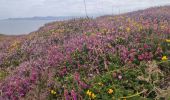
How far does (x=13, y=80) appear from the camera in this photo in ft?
26.6

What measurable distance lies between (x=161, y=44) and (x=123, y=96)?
8.50 feet

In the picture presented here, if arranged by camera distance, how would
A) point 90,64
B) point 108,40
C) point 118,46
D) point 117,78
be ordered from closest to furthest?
point 117,78 → point 90,64 → point 118,46 → point 108,40

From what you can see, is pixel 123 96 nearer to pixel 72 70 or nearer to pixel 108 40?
pixel 72 70

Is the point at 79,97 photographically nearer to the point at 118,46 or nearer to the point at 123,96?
the point at 123,96

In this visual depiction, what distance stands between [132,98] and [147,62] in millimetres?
1441

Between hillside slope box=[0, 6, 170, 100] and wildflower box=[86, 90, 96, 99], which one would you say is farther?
hillside slope box=[0, 6, 170, 100]

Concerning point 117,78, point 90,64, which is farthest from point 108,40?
point 117,78

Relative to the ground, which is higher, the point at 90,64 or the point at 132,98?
the point at 90,64

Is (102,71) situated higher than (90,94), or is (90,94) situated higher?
(102,71)

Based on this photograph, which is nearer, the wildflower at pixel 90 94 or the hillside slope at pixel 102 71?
the wildflower at pixel 90 94

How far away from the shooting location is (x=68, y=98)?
6445mm

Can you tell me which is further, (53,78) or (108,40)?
(108,40)

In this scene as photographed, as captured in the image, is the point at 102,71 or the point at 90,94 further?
the point at 102,71

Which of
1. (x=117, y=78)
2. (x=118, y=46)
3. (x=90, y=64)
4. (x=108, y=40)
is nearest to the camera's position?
(x=117, y=78)
